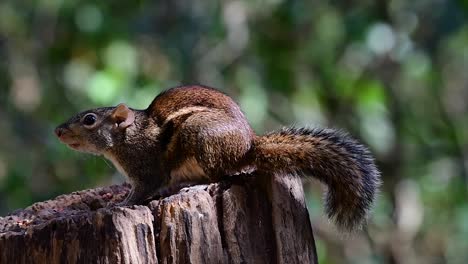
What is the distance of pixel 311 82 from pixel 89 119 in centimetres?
317

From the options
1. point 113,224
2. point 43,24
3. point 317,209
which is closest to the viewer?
point 113,224

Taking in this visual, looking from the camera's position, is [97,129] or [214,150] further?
[97,129]

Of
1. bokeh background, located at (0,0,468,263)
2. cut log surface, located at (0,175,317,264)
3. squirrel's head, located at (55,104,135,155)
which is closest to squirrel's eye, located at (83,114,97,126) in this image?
squirrel's head, located at (55,104,135,155)

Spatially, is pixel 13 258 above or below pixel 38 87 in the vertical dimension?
below

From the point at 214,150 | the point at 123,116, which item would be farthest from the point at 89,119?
the point at 214,150

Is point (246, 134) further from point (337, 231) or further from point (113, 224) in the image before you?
point (113, 224)

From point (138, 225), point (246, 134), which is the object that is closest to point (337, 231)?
point (246, 134)

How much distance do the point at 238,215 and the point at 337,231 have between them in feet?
1.51

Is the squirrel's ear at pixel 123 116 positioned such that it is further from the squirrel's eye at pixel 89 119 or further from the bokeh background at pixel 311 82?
the bokeh background at pixel 311 82

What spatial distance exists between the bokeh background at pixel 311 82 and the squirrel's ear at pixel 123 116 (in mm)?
1997

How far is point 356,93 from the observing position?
6.43 m

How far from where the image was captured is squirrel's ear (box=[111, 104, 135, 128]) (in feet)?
11.8

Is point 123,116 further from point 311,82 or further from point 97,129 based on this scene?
point 311,82

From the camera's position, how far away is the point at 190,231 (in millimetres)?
2674
